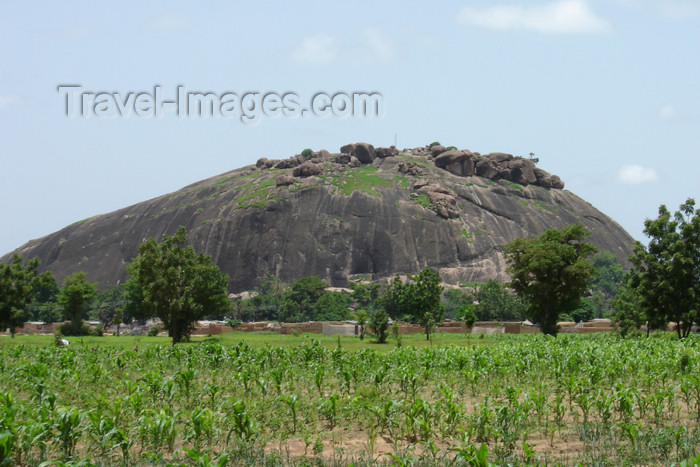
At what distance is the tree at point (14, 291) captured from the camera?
3928cm

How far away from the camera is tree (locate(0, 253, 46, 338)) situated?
3928 centimetres

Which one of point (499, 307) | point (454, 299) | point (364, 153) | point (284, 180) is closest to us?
point (499, 307)

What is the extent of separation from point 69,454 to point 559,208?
15172 cm

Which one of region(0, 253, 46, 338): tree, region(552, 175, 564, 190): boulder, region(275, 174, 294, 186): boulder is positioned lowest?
region(0, 253, 46, 338): tree

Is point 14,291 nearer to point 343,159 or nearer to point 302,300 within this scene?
point 302,300

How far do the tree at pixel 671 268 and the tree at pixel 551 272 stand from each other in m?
4.88

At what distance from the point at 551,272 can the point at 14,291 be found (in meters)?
33.7

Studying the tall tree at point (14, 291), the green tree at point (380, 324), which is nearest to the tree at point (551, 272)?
the green tree at point (380, 324)

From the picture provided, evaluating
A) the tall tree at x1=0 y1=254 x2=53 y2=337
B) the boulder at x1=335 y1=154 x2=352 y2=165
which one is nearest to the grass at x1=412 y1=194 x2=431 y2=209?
the boulder at x1=335 y1=154 x2=352 y2=165

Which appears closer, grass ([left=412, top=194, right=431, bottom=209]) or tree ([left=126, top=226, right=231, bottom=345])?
tree ([left=126, top=226, right=231, bottom=345])

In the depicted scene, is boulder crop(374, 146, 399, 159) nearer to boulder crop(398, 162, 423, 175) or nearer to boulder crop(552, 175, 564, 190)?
boulder crop(398, 162, 423, 175)

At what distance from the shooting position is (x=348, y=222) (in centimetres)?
13438

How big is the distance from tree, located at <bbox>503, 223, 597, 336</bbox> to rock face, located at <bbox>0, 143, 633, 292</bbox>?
83.0 meters

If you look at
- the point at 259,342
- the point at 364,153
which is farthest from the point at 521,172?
the point at 259,342
